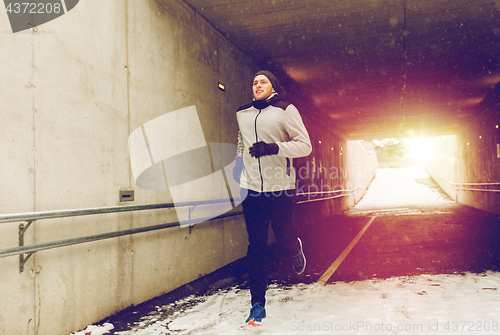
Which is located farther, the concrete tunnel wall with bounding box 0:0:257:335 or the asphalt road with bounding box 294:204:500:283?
the asphalt road with bounding box 294:204:500:283

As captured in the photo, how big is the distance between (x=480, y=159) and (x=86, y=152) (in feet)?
56.8

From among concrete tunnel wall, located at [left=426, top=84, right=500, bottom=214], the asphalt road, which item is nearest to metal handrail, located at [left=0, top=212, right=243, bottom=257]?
the asphalt road

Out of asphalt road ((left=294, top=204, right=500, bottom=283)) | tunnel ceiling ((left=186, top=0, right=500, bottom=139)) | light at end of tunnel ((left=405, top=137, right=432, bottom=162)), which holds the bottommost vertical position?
asphalt road ((left=294, top=204, right=500, bottom=283))

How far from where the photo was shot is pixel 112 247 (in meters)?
3.77

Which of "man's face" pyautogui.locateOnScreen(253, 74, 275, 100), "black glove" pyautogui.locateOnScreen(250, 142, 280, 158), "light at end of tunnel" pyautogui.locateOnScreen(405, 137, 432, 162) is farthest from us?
"light at end of tunnel" pyautogui.locateOnScreen(405, 137, 432, 162)

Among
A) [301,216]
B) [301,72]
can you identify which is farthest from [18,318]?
[301,216]

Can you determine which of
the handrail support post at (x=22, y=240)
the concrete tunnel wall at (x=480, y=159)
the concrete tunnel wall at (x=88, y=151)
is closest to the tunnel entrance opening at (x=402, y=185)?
the concrete tunnel wall at (x=480, y=159)

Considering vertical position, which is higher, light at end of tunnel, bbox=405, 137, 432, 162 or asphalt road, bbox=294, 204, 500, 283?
light at end of tunnel, bbox=405, 137, 432, 162

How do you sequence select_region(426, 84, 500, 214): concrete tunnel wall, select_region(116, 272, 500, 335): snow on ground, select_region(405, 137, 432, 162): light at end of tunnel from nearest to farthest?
select_region(116, 272, 500, 335): snow on ground, select_region(426, 84, 500, 214): concrete tunnel wall, select_region(405, 137, 432, 162): light at end of tunnel

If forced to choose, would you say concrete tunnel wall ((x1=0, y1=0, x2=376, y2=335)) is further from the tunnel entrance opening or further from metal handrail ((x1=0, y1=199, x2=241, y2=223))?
the tunnel entrance opening

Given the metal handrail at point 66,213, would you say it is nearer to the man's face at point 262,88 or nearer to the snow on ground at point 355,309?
the snow on ground at point 355,309

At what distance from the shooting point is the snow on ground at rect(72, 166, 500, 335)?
3.08 metres

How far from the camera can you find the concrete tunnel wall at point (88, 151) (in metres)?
2.84

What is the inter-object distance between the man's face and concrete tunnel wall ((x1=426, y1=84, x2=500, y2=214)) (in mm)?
11172
